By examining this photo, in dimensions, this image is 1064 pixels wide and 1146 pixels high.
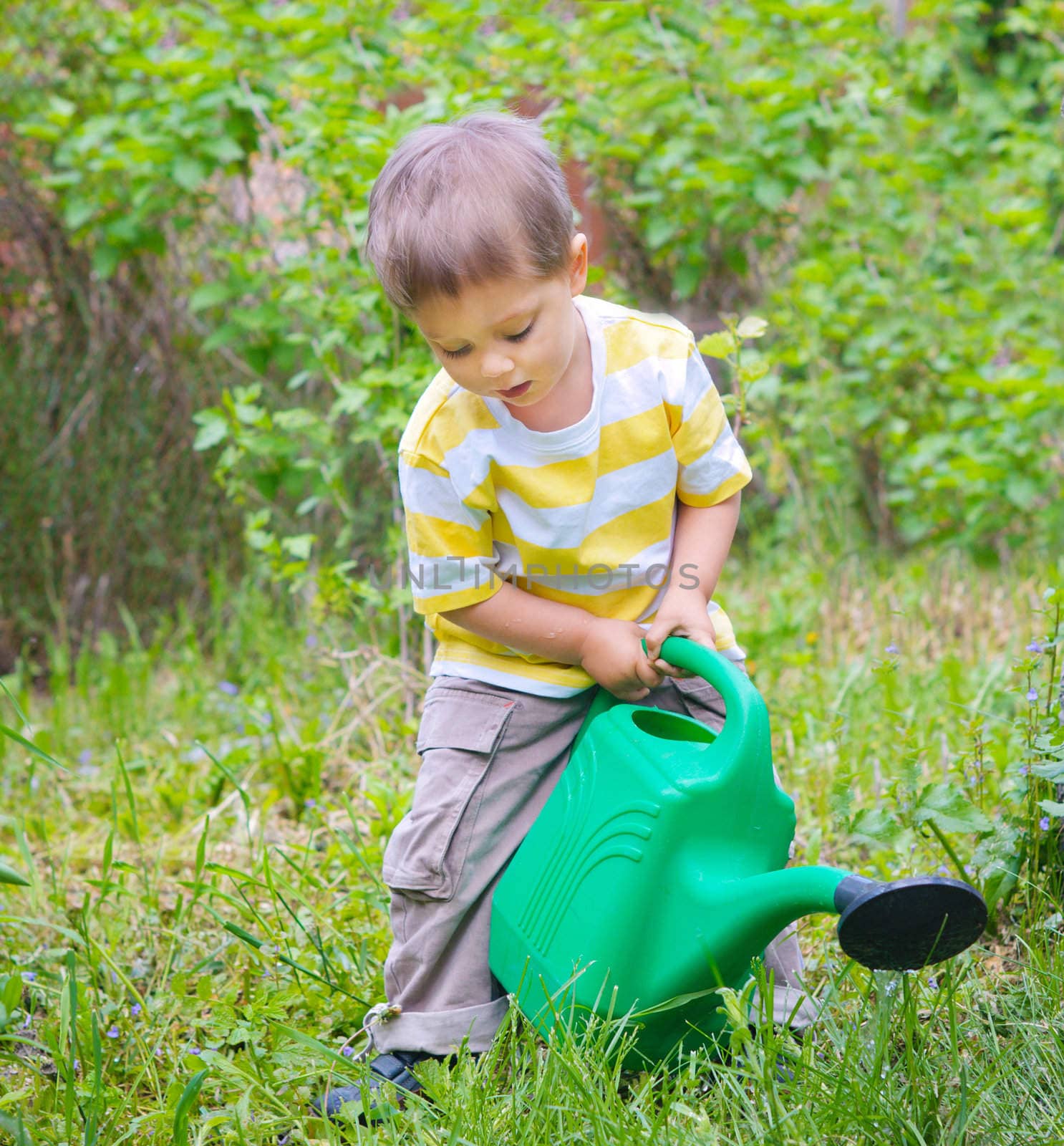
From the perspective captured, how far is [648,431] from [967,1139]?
904mm

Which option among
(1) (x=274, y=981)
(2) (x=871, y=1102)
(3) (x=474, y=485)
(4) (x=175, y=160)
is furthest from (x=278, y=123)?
(2) (x=871, y=1102)

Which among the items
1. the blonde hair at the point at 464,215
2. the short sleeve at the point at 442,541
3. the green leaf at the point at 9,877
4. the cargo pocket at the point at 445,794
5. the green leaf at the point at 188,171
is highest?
the blonde hair at the point at 464,215

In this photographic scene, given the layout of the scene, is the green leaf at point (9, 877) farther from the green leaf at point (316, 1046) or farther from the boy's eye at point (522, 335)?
the boy's eye at point (522, 335)

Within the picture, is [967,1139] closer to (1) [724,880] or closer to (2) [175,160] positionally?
(1) [724,880]

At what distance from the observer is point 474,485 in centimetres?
155

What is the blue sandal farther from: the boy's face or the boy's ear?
the boy's ear

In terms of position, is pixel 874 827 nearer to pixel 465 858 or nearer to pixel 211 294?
pixel 465 858

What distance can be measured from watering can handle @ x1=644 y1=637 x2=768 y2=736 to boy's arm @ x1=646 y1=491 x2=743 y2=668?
31 millimetres

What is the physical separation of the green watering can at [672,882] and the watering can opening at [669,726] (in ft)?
0.04

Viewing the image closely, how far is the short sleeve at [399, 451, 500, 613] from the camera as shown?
61.7 inches

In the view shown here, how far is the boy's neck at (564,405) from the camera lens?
62.2 inches

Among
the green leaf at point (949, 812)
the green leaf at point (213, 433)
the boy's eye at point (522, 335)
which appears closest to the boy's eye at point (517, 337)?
the boy's eye at point (522, 335)

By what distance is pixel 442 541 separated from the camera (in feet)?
5.16

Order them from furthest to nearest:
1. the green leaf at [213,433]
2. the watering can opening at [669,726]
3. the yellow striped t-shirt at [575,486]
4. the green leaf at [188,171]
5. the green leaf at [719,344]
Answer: the green leaf at [188,171], the green leaf at [213,433], the green leaf at [719,344], the yellow striped t-shirt at [575,486], the watering can opening at [669,726]
